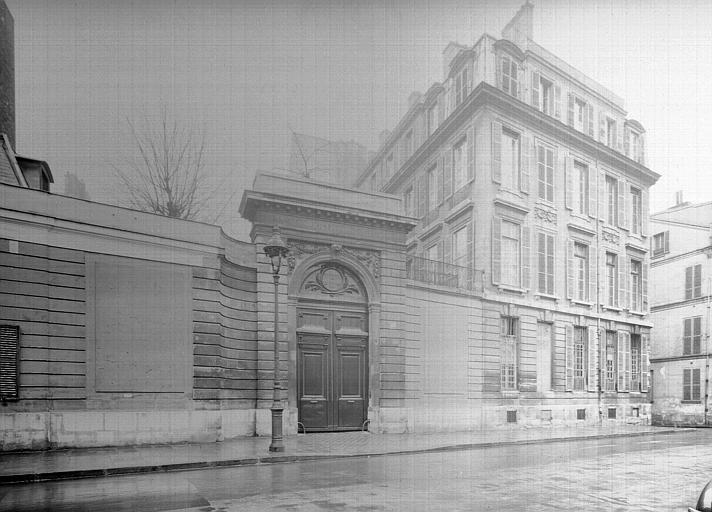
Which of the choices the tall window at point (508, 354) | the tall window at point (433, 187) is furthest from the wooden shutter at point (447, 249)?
the tall window at point (508, 354)

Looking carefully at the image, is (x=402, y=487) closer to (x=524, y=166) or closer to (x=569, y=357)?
(x=524, y=166)

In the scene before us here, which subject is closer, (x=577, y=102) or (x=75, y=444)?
(x=75, y=444)

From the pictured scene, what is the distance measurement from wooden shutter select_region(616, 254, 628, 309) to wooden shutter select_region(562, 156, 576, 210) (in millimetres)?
3605

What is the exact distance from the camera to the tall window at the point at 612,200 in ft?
71.7

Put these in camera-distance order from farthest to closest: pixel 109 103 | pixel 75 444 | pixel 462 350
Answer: pixel 462 350 → pixel 109 103 → pixel 75 444

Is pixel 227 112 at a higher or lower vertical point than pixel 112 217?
higher

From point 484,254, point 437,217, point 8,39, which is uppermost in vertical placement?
point 8,39

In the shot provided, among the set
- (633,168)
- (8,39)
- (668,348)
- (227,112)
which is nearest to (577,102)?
(633,168)

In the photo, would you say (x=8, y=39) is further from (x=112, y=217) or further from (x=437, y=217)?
(x=437, y=217)

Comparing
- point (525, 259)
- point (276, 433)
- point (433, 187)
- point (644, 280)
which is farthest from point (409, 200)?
point (276, 433)

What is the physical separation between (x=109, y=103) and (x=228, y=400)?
7.35 metres

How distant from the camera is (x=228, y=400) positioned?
1307cm

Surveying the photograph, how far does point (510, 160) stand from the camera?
747 inches

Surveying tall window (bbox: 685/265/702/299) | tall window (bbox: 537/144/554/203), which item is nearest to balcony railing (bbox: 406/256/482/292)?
tall window (bbox: 537/144/554/203)
